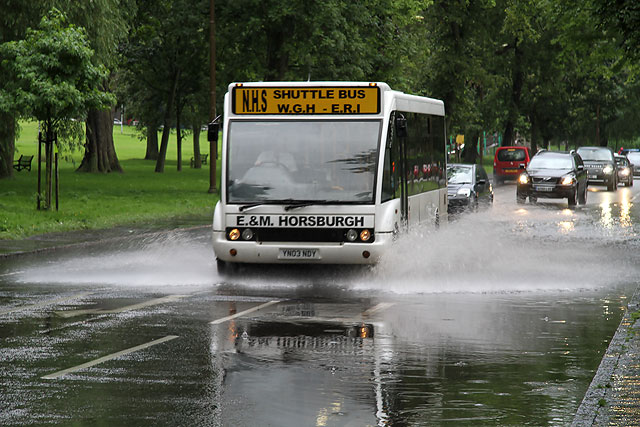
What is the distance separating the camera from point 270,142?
1559cm

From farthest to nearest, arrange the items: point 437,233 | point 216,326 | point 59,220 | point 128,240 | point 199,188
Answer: point 199,188
point 59,220
point 128,240
point 437,233
point 216,326

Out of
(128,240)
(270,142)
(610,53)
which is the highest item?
(610,53)

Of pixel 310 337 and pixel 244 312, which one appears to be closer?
pixel 310 337

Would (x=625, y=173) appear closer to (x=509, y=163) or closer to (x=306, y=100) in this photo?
(x=509, y=163)

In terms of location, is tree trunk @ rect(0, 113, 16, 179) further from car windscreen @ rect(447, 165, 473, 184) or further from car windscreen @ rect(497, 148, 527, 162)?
car windscreen @ rect(497, 148, 527, 162)

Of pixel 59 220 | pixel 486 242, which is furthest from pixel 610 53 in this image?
pixel 59 220

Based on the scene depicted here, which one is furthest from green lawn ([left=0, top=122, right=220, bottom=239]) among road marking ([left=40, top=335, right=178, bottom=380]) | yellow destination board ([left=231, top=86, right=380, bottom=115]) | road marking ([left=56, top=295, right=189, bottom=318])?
road marking ([left=40, top=335, right=178, bottom=380])

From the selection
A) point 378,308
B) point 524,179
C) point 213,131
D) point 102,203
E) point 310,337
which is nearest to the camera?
point 310,337

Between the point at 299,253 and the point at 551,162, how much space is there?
24420mm

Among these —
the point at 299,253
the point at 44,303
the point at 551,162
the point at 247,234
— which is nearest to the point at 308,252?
the point at 299,253

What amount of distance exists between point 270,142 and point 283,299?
2.82 metres

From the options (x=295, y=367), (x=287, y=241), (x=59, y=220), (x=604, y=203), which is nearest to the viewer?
(x=295, y=367)

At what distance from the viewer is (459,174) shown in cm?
3189

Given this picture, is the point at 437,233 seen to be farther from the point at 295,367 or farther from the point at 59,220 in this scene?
the point at 295,367
